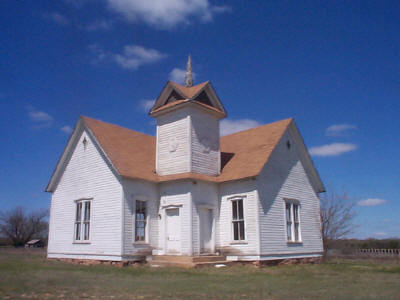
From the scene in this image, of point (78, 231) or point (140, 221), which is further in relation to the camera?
point (78, 231)

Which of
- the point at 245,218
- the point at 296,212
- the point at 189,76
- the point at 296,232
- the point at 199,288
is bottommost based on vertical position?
the point at 199,288

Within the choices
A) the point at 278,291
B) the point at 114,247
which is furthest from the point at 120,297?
the point at 114,247

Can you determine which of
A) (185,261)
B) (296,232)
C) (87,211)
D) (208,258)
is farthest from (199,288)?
(296,232)

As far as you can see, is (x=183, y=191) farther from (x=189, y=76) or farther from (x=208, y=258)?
(x=189, y=76)

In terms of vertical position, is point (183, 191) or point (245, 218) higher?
point (183, 191)

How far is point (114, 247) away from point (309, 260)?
11.0 m

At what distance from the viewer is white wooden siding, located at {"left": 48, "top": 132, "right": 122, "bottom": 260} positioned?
18766 millimetres

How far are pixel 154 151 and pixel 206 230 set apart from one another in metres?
6.45

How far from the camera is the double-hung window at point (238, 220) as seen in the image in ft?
62.3

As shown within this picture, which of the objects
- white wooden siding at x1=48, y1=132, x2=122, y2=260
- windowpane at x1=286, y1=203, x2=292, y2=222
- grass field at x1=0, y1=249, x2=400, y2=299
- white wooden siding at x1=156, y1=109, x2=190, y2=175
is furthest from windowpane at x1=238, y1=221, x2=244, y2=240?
white wooden siding at x1=48, y1=132, x2=122, y2=260

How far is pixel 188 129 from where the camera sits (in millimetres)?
20062

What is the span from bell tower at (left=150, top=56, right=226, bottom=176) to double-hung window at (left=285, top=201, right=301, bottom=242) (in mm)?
4447

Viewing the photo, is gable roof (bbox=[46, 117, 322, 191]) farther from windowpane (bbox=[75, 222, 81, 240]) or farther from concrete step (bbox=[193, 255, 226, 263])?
concrete step (bbox=[193, 255, 226, 263])

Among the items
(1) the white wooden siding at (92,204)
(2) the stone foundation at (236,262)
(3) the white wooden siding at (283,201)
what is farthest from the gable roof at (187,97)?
(2) the stone foundation at (236,262)
